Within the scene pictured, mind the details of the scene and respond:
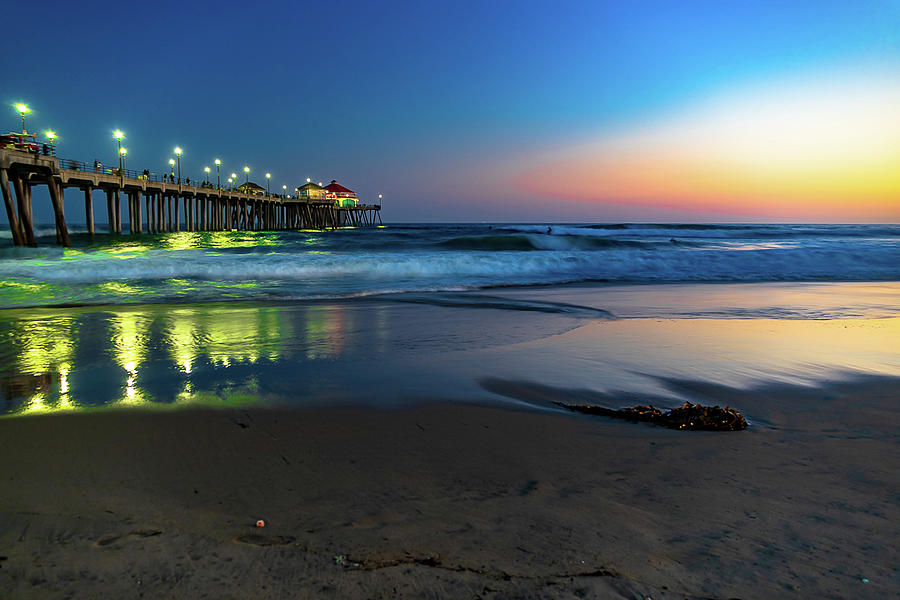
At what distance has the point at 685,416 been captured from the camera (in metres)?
2.88

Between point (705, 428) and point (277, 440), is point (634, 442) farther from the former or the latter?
point (277, 440)

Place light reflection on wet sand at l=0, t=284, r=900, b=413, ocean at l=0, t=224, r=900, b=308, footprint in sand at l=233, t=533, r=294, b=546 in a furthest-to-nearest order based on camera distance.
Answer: ocean at l=0, t=224, r=900, b=308 < light reflection on wet sand at l=0, t=284, r=900, b=413 < footprint in sand at l=233, t=533, r=294, b=546

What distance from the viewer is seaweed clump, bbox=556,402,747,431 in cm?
278

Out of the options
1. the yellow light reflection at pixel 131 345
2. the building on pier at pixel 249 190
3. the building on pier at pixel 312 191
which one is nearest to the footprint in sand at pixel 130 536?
the yellow light reflection at pixel 131 345

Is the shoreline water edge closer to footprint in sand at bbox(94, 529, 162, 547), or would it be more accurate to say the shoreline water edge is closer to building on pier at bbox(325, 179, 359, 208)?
footprint in sand at bbox(94, 529, 162, 547)

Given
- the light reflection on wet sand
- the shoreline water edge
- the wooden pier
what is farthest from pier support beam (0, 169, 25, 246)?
the shoreline water edge

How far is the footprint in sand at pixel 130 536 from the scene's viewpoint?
1.63 m

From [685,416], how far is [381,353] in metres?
2.80

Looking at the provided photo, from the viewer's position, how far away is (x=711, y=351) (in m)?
4.89

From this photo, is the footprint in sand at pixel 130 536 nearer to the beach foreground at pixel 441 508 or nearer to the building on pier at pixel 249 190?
the beach foreground at pixel 441 508

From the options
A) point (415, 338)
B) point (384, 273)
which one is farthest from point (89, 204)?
point (415, 338)

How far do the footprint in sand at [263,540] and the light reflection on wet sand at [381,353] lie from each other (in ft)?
5.33

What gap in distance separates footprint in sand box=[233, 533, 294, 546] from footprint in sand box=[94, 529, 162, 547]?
0.30 m

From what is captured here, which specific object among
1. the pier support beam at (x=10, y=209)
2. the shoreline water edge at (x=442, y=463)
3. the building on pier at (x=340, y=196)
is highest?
the building on pier at (x=340, y=196)
